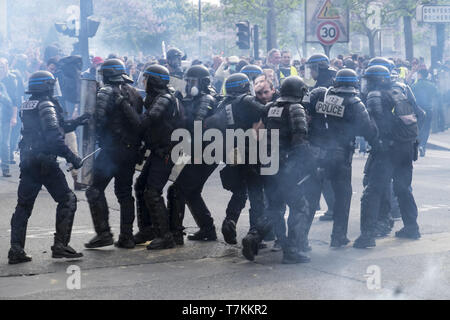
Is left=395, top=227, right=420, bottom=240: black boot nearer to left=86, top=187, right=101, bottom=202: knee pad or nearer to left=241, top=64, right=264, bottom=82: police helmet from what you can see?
left=241, top=64, right=264, bottom=82: police helmet

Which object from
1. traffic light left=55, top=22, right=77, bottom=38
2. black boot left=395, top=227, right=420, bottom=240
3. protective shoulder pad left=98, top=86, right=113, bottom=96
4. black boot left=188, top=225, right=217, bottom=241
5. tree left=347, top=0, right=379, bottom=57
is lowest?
black boot left=395, top=227, right=420, bottom=240

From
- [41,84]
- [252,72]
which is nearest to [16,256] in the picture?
[41,84]

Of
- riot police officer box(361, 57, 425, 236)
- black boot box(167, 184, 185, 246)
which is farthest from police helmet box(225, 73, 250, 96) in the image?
riot police officer box(361, 57, 425, 236)

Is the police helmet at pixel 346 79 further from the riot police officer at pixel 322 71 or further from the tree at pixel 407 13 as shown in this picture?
the tree at pixel 407 13

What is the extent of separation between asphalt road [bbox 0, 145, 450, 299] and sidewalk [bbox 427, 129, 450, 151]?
11.0m

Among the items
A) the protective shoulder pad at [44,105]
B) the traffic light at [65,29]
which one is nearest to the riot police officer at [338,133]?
the protective shoulder pad at [44,105]

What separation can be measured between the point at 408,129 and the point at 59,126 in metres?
3.56

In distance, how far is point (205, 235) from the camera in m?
8.71

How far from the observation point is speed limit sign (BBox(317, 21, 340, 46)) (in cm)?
1574

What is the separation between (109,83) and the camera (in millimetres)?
8156
